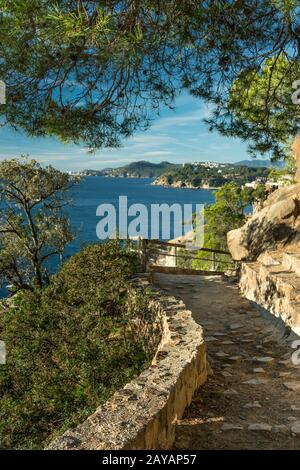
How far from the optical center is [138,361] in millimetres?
6547

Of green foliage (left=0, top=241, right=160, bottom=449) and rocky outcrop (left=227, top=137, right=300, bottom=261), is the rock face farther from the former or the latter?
green foliage (left=0, top=241, right=160, bottom=449)

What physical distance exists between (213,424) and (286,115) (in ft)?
20.2

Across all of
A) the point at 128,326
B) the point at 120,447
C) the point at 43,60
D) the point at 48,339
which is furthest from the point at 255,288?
the point at 120,447

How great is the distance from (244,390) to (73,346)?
11.5 feet

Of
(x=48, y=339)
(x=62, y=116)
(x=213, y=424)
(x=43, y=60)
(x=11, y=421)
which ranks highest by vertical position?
(x=43, y=60)

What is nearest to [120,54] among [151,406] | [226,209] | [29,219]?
[151,406]

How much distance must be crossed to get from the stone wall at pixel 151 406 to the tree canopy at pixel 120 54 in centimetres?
310

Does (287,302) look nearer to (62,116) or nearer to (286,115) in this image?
(286,115)

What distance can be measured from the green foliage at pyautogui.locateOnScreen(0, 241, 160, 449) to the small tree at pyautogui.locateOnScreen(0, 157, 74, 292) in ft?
16.6

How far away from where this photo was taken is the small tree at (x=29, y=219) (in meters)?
14.6

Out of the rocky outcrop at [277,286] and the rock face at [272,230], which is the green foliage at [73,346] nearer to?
the rocky outcrop at [277,286]

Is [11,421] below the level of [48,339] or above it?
below
